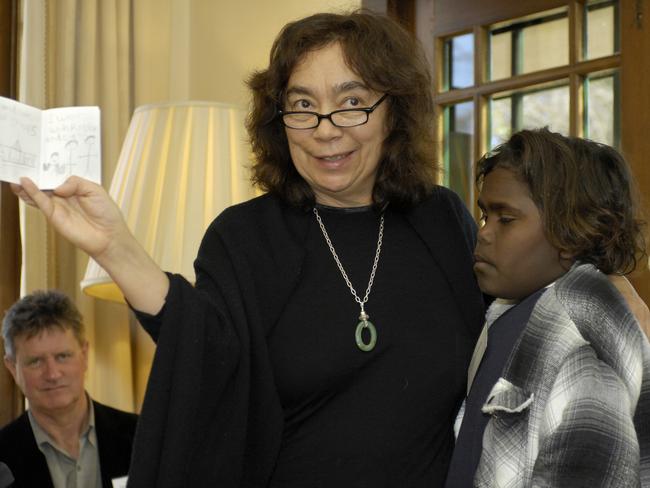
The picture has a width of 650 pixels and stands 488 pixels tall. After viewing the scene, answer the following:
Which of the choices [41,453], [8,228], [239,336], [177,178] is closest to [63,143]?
[239,336]

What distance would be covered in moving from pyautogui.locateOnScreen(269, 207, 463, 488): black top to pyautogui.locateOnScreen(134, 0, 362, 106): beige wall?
222 cm

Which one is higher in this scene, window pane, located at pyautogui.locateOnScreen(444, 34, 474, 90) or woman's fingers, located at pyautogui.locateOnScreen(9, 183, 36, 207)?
window pane, located at pyautogui.locateOnScreen(444, 34, 474, 90)

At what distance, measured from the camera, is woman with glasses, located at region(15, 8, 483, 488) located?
1.68m

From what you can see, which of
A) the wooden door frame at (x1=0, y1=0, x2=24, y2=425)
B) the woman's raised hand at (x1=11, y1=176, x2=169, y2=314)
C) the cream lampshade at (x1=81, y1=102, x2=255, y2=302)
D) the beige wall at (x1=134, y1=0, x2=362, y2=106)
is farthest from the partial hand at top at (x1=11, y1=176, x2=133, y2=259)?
the beige wall at (x1=134, y1=0, x2=362, y2=106)

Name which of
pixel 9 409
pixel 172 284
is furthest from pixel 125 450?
pixel 172 284

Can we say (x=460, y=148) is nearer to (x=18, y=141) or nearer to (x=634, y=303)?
(x=634, y=303)

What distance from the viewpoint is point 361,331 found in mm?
1890

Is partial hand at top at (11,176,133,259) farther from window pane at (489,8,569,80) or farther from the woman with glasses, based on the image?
window pane at (489,8,569,80)

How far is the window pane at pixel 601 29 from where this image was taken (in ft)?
10.0

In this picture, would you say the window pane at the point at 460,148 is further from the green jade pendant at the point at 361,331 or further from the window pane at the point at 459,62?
the green jade pendant at the point at 361,331

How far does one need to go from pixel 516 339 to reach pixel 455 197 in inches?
16.6

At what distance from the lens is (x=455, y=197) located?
2154mm

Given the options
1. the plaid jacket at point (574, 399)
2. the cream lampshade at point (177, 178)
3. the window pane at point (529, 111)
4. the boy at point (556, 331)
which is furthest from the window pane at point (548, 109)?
the plaid jacket at point (574, 399)

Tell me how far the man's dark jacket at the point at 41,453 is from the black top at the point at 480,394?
5.78 feet
